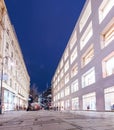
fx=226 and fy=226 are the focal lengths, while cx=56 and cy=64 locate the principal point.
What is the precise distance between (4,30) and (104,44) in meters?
18.1

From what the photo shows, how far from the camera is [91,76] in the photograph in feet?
121

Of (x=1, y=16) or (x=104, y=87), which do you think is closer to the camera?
(x=104, y=87)

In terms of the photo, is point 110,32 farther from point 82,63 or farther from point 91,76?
point 82,63

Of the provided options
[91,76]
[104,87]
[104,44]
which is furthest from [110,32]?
[91,76]

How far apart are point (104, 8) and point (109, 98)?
39.7ft

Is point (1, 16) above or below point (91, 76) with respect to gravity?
above

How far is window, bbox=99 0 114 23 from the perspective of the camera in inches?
1121

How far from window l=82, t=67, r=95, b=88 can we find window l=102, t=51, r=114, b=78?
480 centimetres

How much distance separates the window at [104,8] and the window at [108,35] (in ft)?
6.94

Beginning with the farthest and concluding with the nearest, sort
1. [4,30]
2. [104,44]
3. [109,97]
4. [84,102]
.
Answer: [84,102] → [4,30] → [104,44] → [109,97]

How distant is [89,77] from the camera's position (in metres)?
38.3

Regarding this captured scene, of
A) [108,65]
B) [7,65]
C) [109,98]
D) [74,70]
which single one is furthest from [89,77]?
[74,70]

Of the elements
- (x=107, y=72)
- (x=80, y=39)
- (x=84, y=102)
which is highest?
(x=80, y=39)

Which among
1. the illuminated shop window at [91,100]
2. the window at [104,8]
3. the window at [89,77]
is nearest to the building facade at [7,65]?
the window at [89,77]
